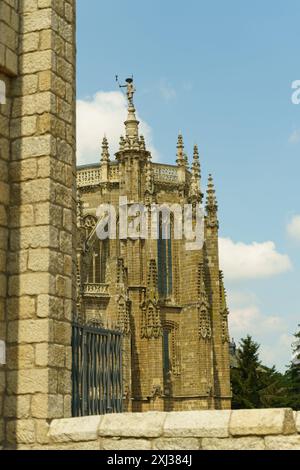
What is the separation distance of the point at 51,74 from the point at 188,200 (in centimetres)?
3422

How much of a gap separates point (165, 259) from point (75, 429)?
33.8m

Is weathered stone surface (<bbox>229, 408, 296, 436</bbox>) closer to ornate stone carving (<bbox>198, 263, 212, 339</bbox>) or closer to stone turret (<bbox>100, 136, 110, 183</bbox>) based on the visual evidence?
ornate stone carving (<bbox>198, 263, 212, 339</bbox>)

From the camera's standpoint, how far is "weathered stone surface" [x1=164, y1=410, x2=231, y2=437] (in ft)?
21.1

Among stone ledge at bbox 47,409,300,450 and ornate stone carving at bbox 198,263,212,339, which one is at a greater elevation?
ornate stone carving at bbox 198,263,212,339

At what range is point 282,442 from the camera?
243 inches

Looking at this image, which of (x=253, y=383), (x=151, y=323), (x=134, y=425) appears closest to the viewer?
(x=134, y=425)

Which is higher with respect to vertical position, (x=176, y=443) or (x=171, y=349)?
(x=171, y=349)

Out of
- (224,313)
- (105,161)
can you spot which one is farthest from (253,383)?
(105,161)

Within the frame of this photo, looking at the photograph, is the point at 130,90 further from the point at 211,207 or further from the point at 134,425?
the point at 134,425

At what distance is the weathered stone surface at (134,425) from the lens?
6.70m

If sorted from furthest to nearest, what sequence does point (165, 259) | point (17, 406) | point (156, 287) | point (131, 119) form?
point (131, 119) < point (165, 259) < point (156, 287) < point (17, 406)

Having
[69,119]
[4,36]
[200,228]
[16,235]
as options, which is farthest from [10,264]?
[200,228]

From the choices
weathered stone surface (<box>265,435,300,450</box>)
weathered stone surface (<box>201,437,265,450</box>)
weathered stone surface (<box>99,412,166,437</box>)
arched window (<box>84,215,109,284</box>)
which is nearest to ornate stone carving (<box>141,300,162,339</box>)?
arched window (<box>84,215,109,284</box>)

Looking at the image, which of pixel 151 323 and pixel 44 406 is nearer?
pixel 44 406
